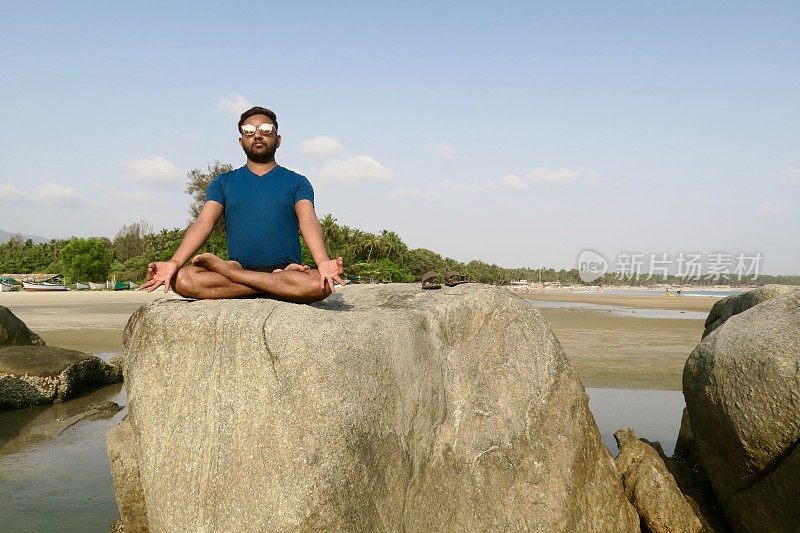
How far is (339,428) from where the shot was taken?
3631 mm

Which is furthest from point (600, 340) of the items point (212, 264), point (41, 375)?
point (212, 264)

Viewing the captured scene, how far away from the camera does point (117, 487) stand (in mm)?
4676

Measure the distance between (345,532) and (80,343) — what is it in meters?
20.6

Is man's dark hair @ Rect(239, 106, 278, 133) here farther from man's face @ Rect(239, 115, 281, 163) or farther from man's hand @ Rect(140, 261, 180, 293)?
man's hand @ Rect(140, 261, 180, 293)

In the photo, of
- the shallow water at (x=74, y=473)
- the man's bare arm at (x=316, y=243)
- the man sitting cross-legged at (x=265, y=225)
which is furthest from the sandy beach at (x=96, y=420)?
the man's bare arm at (x=316, y=243)

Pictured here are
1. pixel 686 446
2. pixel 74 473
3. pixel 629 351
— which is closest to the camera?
pixel 686 446

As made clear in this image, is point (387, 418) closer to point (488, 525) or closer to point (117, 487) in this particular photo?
point (488, 525)

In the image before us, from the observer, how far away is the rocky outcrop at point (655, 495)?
5.44m

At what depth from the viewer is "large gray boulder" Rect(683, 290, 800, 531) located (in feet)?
14.3

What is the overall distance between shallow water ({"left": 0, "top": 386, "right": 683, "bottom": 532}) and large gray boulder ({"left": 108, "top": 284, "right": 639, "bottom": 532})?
268 centimetres

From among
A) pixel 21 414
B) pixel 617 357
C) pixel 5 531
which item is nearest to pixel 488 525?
pixel 5 531

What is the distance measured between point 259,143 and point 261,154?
9 cm

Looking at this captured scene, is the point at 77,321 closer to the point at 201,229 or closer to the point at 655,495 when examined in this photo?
the point at 201,229

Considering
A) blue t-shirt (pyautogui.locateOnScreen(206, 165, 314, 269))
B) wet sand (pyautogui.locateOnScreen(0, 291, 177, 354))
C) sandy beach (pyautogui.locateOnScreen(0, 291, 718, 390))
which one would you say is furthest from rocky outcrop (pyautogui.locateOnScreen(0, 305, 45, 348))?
blue t-shirt (pyautogui.locateOnScreen(206, 165, 314, 269))
